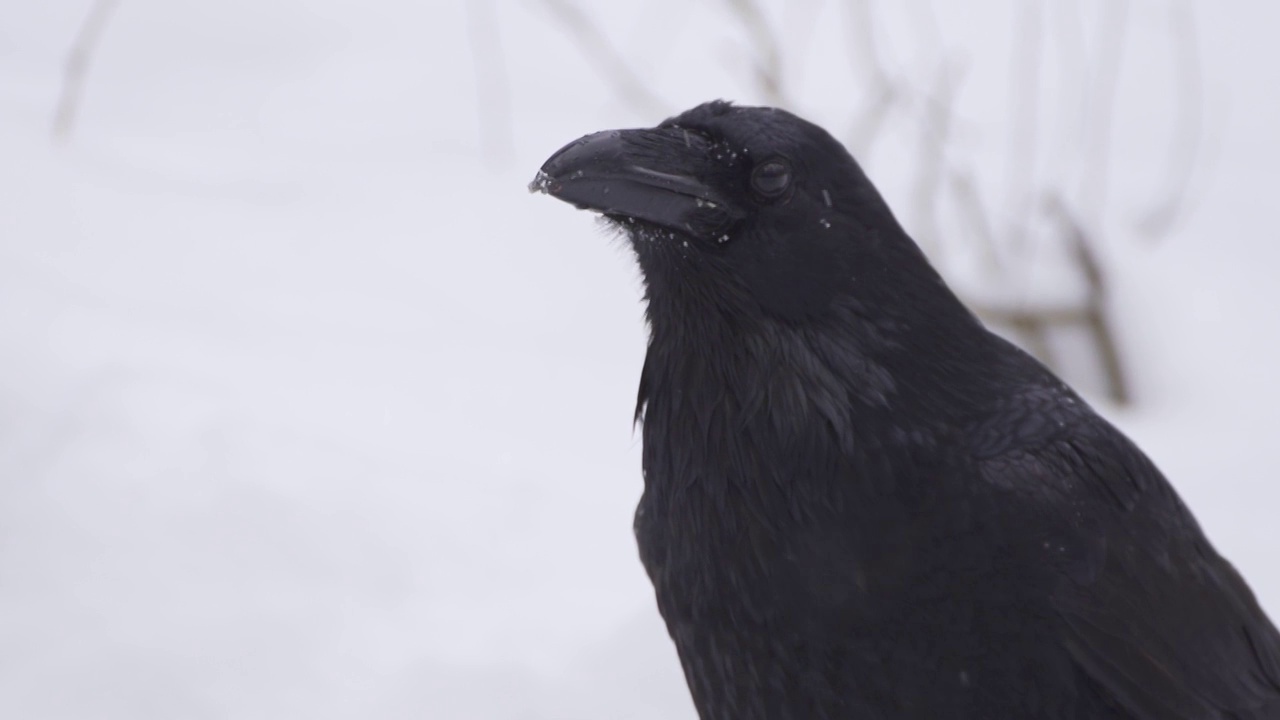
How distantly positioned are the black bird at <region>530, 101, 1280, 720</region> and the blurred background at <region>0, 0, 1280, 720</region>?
126cm

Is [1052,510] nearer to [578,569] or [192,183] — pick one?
[578,569]

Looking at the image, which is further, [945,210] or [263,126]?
[945,210]

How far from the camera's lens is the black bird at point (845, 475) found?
2498 mm

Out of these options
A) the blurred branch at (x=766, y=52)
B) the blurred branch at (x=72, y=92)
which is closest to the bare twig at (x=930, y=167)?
the blurred branch at (x=766, y=52)

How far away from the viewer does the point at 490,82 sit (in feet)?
23.6

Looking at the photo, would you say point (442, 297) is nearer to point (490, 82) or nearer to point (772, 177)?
point (490, 82)

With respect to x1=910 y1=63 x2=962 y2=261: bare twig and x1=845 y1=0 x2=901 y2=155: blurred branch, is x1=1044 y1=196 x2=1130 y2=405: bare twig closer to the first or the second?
x1=910 y1=63 x2=962 y2=261: bare twig

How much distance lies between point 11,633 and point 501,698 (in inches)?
52.3

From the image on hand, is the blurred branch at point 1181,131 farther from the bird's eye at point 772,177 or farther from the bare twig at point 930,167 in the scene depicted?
the bird's eye at point 772,177

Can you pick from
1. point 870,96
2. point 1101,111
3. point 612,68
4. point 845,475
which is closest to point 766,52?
point 870,96

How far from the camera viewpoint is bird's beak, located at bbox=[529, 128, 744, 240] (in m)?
2.56

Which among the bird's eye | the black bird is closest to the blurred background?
the black bird

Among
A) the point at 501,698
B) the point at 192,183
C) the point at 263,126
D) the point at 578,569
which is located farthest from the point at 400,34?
the point at 501,698

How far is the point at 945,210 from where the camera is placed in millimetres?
7117
